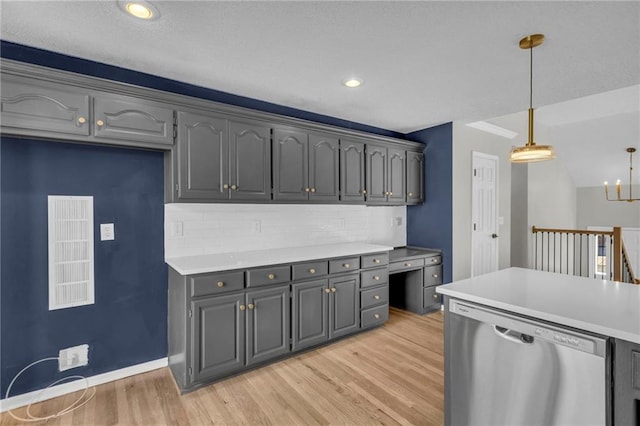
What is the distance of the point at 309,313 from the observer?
2.92 m

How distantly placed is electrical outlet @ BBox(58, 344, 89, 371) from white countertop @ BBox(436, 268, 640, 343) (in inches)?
104

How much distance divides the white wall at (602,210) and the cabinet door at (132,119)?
888cm

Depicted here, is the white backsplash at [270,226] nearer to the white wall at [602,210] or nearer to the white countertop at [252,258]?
the white countertop at [252,258]

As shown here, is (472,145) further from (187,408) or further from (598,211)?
(598,211)

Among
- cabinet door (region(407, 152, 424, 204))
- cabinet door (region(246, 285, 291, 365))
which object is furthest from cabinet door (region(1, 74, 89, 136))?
cabinet door (region(407, 152, 424, 204))

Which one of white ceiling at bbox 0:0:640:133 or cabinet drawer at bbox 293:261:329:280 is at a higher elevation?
white ceiling at bbox 0:0:640:133

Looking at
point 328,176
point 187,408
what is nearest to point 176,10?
point 328,176

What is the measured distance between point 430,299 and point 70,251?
12.4 ft

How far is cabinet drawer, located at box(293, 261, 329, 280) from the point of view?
2846 mm

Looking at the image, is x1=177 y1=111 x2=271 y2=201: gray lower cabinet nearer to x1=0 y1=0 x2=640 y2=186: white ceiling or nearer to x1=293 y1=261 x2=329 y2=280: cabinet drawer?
x1=0 y1=0 x2=640 y2=186: white ceiling

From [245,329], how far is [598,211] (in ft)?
27.8

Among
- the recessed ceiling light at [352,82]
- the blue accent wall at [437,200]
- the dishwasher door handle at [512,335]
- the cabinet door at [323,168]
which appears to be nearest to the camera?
the dishwasher door handle at [512,335]

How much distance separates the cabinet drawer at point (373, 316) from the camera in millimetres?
3344

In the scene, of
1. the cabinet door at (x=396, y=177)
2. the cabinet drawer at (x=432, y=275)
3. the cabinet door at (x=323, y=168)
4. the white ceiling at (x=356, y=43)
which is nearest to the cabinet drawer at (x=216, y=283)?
the cabinet door at (x=323, y=168)
